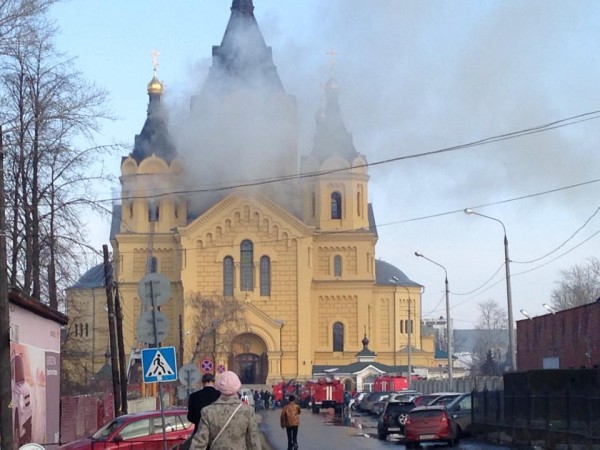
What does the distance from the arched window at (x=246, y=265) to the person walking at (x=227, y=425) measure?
85985mm

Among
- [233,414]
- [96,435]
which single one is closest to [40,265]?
[96,435]

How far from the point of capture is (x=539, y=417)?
33312mm

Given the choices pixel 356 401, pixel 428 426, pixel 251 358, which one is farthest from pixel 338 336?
pixel 428 426

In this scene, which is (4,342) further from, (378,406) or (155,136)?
(155,136)

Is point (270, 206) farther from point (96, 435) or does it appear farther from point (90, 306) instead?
point (96, 435)

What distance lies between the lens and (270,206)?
9856 cm

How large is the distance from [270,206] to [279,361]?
476 inches

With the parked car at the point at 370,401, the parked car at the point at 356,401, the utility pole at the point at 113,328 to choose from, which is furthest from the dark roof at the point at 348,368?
the utility pole at the point at 113,328

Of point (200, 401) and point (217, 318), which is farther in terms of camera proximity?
point (217, 318)

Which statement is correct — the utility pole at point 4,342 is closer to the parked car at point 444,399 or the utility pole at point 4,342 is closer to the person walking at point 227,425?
the person walking at point 227,425

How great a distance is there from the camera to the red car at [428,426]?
36.9 metres

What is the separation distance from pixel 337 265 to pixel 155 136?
18376 millimetres

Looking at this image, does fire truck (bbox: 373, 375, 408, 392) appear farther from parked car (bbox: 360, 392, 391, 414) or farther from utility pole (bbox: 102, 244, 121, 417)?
utility pole (bbox: 102, 244, 121, 417)

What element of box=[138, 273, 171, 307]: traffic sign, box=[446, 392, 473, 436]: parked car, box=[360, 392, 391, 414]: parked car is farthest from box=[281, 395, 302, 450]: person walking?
box=[360, 392, 391, 414]: parked car
